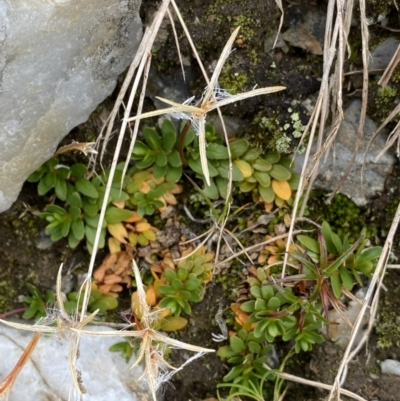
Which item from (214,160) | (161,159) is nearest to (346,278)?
(214,160)

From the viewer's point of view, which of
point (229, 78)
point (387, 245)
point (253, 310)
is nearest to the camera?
point (387, 245)

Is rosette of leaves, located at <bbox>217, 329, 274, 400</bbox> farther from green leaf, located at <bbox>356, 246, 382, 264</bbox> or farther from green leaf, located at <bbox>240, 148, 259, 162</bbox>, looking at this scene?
green leaf, located at <bbox>240, 148, 259, 162</bbox>

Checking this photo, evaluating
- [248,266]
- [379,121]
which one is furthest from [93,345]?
[379,121]

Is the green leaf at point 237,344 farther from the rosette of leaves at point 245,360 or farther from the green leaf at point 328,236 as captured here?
the green leaf at point 328,236

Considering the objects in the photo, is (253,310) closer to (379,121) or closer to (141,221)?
(141,221)

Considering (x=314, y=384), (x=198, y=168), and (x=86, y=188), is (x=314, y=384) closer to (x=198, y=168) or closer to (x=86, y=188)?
(x=198, y=168)
